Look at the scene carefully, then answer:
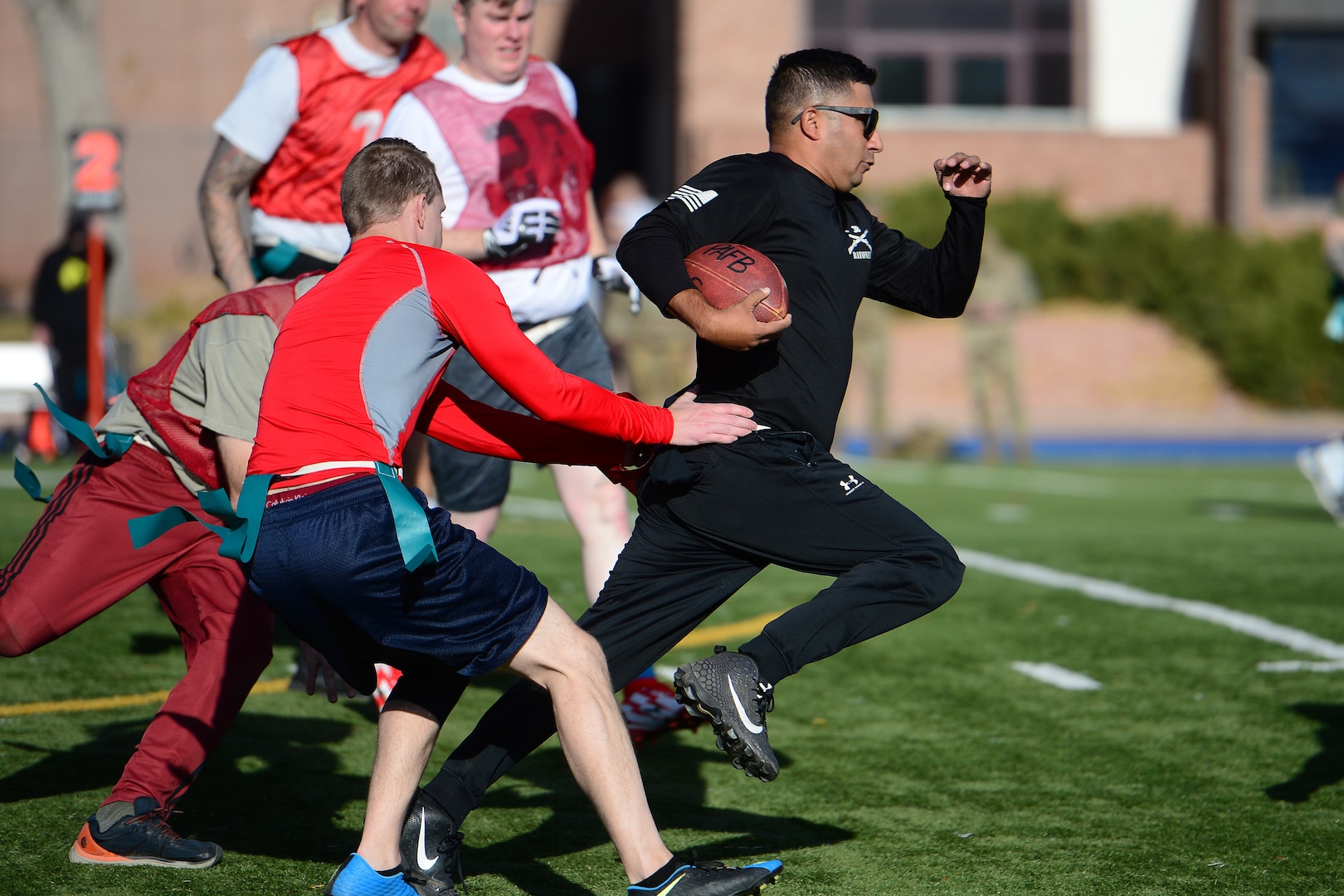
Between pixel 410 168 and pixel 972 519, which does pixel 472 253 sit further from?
pixel 972 519

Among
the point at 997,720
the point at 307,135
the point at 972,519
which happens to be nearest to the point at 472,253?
the point at 307,135

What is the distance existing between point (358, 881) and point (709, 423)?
136cm

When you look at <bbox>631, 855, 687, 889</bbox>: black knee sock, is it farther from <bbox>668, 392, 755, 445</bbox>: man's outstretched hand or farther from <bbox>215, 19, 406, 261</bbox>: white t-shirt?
<bbox>215, 19, 406, 261</bbox>: white t-shirt

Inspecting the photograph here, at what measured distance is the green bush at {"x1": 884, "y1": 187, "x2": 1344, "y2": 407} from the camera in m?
22.8

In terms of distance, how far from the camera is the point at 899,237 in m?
4.48

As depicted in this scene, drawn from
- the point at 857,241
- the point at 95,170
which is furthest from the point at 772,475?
the point at 95,170

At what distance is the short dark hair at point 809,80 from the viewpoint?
416 cm

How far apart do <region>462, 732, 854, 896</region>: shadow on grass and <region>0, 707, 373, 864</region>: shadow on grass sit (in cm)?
45

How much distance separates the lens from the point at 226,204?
218 inches

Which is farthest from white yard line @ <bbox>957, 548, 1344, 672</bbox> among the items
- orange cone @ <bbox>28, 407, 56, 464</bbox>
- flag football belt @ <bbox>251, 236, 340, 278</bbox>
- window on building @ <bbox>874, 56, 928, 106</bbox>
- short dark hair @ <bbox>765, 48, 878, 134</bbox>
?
window on building @ <bbox>874, 56, 928, 106</bbox>

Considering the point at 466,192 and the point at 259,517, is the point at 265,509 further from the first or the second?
the point at 466,192

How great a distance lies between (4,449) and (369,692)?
13.2 m

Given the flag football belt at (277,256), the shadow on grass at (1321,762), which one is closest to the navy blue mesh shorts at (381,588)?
the flag football belt at (277,256)

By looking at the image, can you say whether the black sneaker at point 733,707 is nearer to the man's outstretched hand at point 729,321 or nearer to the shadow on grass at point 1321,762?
the man's outstretched hand at point 729,321
